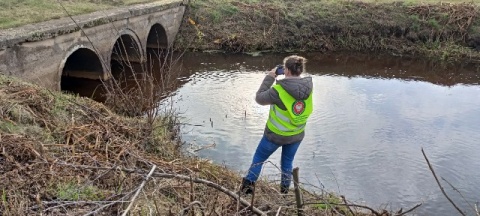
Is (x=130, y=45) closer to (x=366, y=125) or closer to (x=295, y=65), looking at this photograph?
(x=366, y=125)

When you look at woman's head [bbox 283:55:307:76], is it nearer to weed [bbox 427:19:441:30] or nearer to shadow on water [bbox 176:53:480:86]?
shadow on water [bbox 176:53:480:86]

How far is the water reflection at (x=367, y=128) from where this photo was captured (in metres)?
8.23

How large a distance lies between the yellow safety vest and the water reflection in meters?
0.86

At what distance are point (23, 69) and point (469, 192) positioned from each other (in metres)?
9.46

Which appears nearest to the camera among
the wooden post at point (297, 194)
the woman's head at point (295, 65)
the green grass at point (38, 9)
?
the wooden post at point (297, 194)

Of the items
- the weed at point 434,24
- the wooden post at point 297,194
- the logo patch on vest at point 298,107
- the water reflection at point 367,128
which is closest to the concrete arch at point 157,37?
the water reflection at point 367,128

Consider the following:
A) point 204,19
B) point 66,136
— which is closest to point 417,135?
point 66,136

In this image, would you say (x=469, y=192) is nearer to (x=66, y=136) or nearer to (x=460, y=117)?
(x=460, y=117)

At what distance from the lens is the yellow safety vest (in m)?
5.52

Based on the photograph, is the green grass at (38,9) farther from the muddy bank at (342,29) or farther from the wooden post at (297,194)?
the wooden post at (297,194)

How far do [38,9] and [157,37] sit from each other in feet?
17.9

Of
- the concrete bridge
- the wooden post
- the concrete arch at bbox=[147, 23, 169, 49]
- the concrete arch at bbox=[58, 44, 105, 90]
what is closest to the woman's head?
the wooden post

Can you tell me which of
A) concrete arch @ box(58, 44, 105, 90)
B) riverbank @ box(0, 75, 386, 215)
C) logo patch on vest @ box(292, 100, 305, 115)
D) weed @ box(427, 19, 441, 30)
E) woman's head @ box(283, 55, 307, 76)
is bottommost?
concrete arch @ box(58, 44, 105, 90)

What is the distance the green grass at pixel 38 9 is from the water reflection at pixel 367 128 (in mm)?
3683
